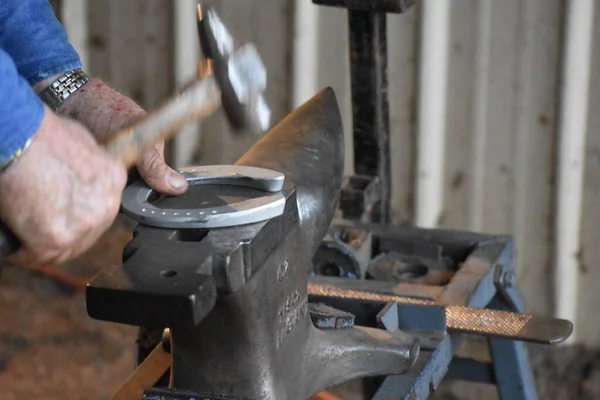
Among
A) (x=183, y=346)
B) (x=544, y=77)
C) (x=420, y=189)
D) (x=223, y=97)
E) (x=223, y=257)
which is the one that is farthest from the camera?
(x=420, y=189)

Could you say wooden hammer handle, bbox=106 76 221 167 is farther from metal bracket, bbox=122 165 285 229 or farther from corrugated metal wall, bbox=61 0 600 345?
corrugated metal wall, bbox=61 0 600 345

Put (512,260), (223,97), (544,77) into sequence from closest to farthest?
(223,97)
(512,260)
(544,77)

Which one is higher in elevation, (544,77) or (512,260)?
(544,77)

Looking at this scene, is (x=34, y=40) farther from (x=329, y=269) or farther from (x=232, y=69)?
(x=329, y=269)

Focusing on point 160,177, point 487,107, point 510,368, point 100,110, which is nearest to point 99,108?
point 100,110

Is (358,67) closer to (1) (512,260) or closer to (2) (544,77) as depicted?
(1) (512,260)

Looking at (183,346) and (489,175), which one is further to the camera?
(489,175)

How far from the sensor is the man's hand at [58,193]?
3.13 feet

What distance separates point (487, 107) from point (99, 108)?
1333 millimetres

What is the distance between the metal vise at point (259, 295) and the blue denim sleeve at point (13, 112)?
154 millimetres

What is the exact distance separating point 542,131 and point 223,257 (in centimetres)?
159

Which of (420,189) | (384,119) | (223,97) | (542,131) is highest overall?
(223,97)

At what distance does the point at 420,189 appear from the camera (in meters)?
2.51

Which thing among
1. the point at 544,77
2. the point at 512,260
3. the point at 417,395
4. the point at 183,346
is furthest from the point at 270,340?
the point at 544,77
